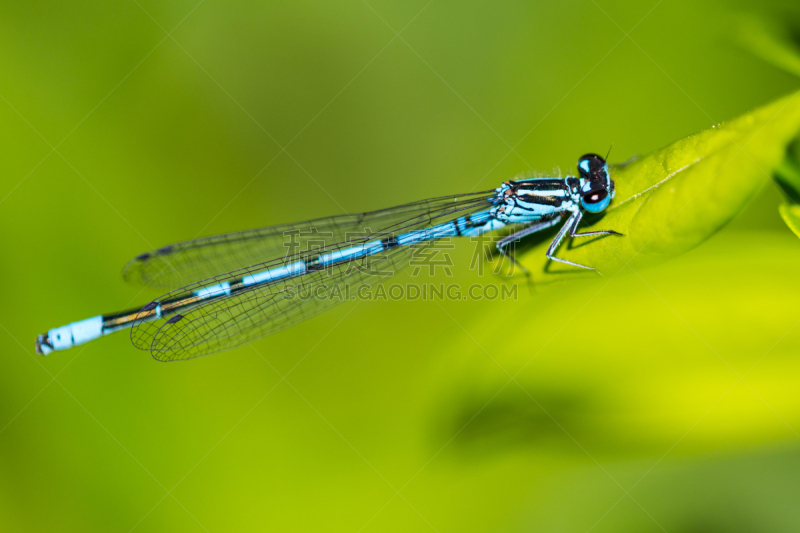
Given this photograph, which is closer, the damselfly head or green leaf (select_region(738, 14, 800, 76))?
green leaf (select_region(738, 14, 800, 76))

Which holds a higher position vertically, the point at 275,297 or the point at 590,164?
the point at 275,297

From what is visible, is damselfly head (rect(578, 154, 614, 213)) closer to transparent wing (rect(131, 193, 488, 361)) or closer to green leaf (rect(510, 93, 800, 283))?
green leaf (rect(510, 93, 800, 283))

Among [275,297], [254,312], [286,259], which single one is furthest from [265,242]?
[254,312]

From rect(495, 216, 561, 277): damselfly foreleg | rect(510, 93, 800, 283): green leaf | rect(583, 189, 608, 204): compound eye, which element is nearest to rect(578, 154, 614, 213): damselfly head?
rect(583, 189, 608, 204): compound eye

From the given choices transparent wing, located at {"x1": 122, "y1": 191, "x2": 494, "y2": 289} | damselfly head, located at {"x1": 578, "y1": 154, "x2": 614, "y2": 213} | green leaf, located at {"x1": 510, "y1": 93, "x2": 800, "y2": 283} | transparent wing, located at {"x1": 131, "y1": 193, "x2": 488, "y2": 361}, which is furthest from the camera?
transparent wing, located at {"x1": 122, "y1": 191, "x2": 494, "y2": 289}

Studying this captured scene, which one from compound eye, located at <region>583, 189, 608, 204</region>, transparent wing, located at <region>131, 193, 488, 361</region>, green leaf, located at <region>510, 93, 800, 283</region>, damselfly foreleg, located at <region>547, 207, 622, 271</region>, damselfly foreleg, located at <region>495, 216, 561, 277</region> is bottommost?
green leaf, located at <region>510, 93, 800, 283</region>

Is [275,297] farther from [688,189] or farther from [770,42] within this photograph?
[770,42]
